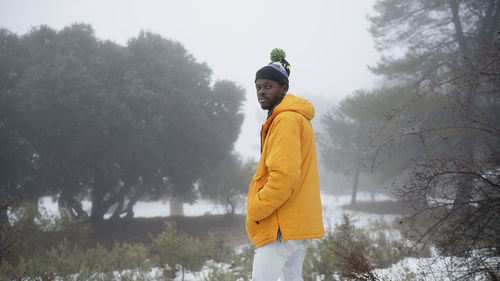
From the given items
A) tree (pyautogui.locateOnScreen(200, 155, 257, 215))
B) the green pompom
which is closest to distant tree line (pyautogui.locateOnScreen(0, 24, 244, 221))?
tree (pyautogui.locateOnScreen(200, 155, 257, 215))

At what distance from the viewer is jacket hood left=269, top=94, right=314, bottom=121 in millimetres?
1975

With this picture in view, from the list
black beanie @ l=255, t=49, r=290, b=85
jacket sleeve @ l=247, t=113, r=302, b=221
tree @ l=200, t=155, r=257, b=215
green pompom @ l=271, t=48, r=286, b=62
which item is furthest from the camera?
tree @ l=200, t=155, r=257, b=215

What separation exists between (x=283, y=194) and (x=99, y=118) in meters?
11.6

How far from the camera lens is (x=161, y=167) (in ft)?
46.1

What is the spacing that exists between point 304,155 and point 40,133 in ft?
42.8

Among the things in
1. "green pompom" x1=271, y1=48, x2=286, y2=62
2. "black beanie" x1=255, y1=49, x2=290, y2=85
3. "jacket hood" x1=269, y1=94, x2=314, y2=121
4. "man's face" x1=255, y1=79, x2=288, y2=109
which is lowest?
"jacket hood" x1=269, y1=94, x2=314, y2=121

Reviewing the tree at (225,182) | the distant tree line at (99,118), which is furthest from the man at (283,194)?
the tree at (225,182)

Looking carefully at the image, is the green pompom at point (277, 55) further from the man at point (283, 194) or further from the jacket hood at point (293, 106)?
the jacket hood at point (293, 106)

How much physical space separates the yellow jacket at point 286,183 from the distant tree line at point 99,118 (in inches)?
438

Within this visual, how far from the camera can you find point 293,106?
199cm

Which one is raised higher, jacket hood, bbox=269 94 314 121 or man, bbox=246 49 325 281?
jacket hood, bbox=269 94 314 121

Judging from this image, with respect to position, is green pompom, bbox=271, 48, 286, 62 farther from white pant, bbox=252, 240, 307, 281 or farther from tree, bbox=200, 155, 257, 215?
tree, bbox=200, 155, 257, 215

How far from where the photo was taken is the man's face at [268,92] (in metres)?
2.14

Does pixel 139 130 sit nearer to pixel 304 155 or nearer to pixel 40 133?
pixel 40 133
